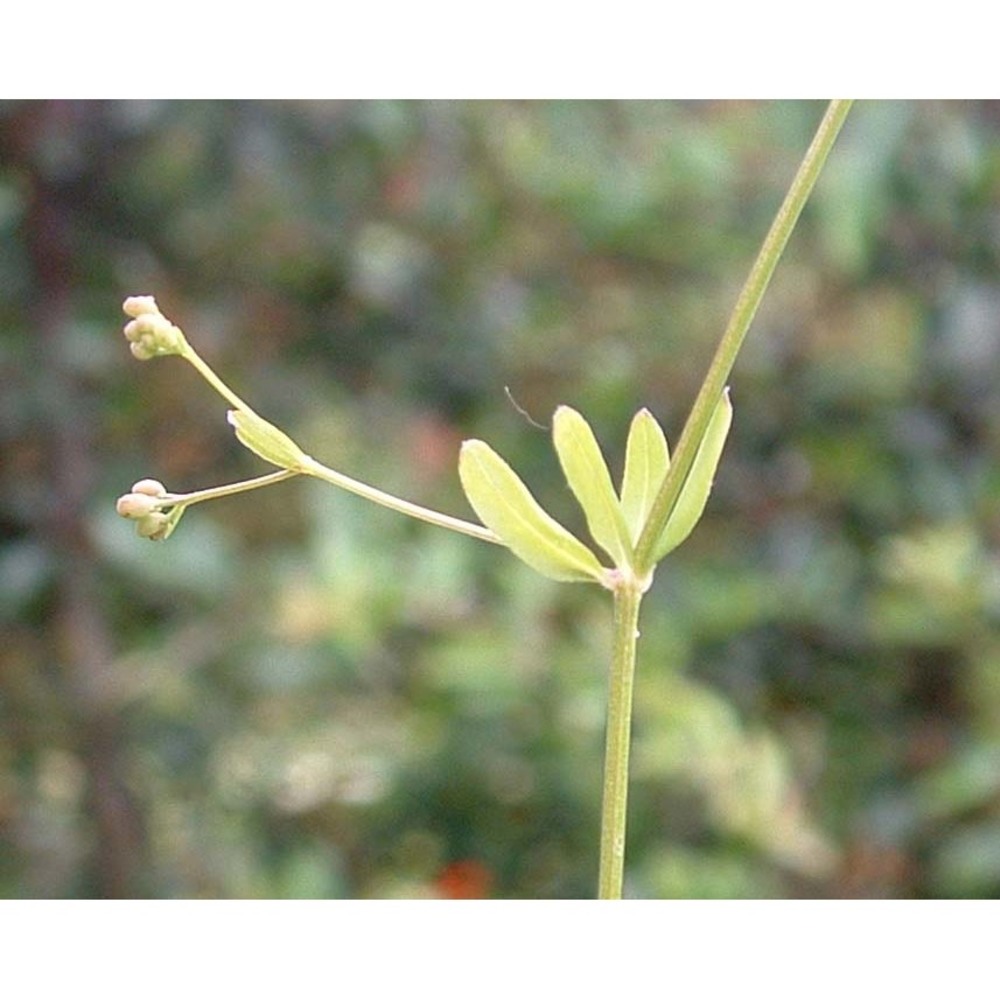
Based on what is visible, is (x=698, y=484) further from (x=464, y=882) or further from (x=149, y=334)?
(x=464, y=882)

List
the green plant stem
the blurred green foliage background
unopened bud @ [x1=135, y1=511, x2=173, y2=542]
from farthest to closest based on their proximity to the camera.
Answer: the blurred green foliage background
unopened bud @ [x1=135, y1=511, x2=173, y2=542]
the green plant stem

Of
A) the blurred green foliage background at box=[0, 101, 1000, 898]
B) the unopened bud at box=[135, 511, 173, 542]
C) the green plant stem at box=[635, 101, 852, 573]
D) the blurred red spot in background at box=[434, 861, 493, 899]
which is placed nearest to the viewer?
the green plant stem at box=[635, 101, 852, 573]

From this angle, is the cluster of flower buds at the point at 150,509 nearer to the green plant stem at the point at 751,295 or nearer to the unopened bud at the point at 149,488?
the unopened bud at the point at 149,488

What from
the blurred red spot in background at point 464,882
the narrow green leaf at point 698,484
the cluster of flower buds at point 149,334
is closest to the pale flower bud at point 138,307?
the cluster of flower buds at point 149,334

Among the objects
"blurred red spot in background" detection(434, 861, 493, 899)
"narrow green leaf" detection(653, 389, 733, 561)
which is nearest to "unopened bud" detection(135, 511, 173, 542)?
"narrow green leaf" detection(653, 389, 733, 561)

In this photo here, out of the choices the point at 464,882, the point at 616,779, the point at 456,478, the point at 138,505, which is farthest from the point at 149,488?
the point at 456,478

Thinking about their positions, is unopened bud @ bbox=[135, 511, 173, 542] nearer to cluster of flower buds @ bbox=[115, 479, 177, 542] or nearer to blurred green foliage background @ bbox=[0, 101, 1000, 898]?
cluster of flower buds @ bbox=[115, 479, 177, 542]
